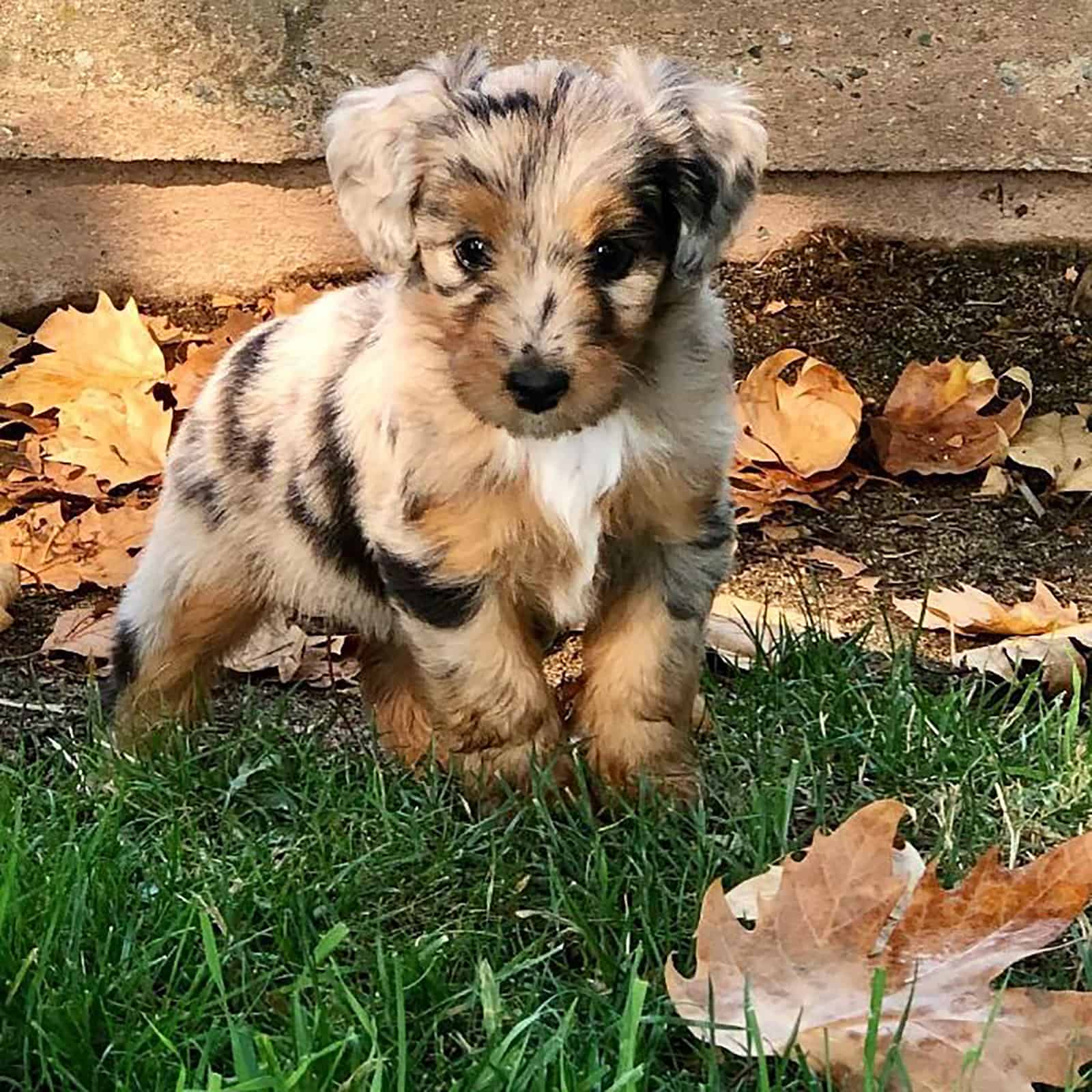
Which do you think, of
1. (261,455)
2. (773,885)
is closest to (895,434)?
(261,455)

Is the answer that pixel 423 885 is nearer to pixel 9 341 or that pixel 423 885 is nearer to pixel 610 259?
pixel 610 259

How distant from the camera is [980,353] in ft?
15.6

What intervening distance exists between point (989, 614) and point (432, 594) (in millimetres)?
1340

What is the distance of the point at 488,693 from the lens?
10.0 feet

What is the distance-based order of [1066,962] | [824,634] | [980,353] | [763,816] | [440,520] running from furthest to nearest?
[980,353] → [824,634] → [440,520] → [763,816] → [1066,962]

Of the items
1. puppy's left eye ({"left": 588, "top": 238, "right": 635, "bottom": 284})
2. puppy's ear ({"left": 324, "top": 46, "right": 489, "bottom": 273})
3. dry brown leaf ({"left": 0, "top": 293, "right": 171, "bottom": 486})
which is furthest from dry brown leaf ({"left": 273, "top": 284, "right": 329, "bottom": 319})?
puppy's left eye ({"left": 588, "top": 238, "right": 635, "bottom": 284})

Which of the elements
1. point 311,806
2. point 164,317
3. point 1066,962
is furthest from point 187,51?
point 1066,962

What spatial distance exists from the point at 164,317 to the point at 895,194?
2.04m

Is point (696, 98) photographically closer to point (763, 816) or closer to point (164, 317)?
point (763, 816)

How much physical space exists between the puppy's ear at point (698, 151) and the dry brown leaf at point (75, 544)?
1.90 m

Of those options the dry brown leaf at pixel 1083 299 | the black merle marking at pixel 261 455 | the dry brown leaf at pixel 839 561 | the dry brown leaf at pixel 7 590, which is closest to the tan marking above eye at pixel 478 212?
the black merle marking at pixel 261 455

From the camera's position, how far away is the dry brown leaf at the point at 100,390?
14.8ft

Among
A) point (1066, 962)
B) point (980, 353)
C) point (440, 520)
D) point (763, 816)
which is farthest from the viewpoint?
point (980, 353)

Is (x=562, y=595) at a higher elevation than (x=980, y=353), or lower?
higher
